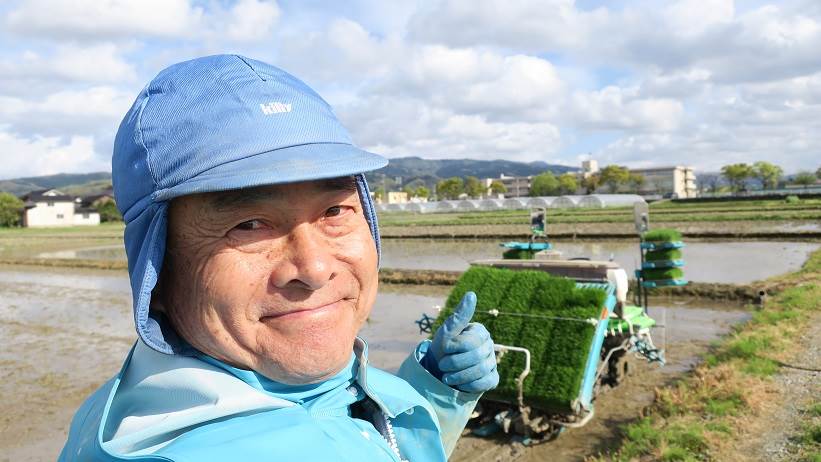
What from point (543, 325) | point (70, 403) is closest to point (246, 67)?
point (543, 325)

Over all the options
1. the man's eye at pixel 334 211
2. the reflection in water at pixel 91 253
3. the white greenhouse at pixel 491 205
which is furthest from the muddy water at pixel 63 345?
the white greenhouse at pixel 491 205

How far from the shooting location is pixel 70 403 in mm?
8203

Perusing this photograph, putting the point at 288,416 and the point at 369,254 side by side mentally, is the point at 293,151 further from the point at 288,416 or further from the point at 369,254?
the point at 288,416

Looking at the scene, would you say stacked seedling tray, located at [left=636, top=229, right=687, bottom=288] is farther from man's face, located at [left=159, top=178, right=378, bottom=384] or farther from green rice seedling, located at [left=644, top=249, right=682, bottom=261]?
man's face, located at [left=159, top=178, right=378, bottom=384]

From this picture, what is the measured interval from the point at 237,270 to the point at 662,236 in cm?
931

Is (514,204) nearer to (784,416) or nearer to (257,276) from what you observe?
(784,416)

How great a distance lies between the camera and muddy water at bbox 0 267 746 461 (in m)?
7.50

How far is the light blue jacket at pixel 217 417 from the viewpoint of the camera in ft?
2.95

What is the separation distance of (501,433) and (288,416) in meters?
5.59

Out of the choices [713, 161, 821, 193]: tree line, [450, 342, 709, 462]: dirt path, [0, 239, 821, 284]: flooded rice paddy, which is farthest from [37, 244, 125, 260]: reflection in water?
[713, 161, 821, 193]: tree line

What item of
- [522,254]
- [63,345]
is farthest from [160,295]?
[63,345]

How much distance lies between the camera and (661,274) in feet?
31.2

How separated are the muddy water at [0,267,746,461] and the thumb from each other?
21.8 feet

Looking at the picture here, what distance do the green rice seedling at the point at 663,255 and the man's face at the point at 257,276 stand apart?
367 inches
